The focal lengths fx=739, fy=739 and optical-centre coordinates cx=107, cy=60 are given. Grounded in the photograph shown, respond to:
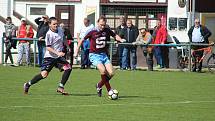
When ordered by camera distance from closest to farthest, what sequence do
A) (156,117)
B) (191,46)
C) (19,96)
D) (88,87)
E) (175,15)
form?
(156,117) < (19,96) < (88,87) < (191,46) < (175,15)

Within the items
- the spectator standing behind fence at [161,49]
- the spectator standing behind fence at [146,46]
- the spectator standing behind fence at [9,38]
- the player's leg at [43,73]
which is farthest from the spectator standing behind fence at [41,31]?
the player's leg at [43,73]

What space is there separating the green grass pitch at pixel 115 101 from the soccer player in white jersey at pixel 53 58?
31 cm

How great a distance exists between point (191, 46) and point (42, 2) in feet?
31.1

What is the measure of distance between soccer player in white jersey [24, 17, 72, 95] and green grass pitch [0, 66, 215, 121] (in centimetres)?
31

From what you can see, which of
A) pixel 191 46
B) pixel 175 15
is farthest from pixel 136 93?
pixel 175 15

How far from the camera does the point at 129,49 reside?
1093 inches

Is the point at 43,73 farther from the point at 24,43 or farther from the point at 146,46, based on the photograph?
the point at 24,43

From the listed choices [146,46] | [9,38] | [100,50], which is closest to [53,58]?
[100,50]

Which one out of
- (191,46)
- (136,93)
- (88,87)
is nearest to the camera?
(136,93)

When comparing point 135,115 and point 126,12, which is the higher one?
point 126,12

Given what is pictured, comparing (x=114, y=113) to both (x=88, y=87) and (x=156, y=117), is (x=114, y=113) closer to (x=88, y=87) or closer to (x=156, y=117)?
(x=156, y=117)

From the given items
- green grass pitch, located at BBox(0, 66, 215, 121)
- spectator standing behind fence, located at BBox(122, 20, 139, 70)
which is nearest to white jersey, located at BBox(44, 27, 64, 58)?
green grass pitch, located at BBox(0, 66, 215, 121)

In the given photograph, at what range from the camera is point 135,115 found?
1297 centimetres

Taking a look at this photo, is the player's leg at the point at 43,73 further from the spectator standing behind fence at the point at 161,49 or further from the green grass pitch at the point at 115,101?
the spectator standing behind fence at the point at 161,49
